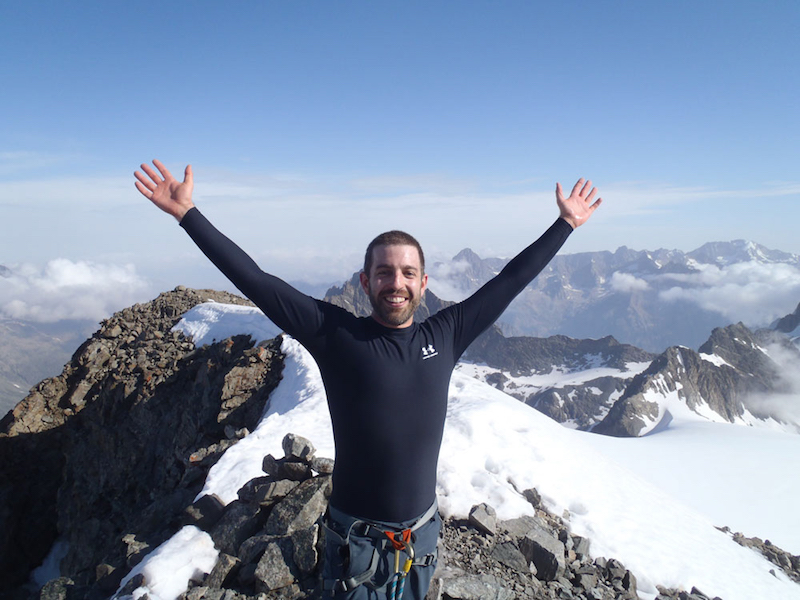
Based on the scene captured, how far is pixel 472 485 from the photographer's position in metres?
11.3

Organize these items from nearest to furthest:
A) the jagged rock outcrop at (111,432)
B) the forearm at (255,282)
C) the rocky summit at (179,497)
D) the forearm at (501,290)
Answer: the forearm at (255,282) < the forearm at (501,290) < the rocky summit at (179,497) < the jagged rock outcrop at (111,432)

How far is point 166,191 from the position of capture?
420 centimetres

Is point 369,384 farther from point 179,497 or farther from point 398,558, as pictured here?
point 179,497

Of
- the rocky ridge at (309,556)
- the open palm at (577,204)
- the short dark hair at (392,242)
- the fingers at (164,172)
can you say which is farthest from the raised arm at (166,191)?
the rocky ridge at (309,556)

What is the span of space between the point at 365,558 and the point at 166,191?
379 cm

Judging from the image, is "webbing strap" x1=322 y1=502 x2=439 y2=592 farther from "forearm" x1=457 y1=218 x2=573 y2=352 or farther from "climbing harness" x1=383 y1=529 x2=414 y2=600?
"forearm" x1=457 y1=218 x2=573 y2=352

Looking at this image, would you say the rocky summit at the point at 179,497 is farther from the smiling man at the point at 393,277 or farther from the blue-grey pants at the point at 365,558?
the smiling man at the point at 393,277

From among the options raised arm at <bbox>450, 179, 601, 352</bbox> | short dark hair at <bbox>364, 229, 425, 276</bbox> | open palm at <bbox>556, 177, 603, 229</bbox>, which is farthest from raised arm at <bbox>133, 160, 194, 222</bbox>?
open palm at <bbox>556, 177, 603, 229</bbox>

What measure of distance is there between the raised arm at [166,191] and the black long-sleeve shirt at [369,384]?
4.4 inches

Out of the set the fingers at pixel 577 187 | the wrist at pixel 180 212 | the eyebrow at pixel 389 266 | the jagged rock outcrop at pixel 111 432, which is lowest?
the jagged rock outcrop at pixel 111 432

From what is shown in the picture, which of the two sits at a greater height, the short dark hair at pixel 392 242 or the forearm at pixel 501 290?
the short dark hair at pixel 392 242

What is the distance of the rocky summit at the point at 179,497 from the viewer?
727cm

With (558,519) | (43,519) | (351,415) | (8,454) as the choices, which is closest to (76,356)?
(8,454)

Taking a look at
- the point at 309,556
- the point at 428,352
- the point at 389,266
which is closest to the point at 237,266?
the point at 389,266
